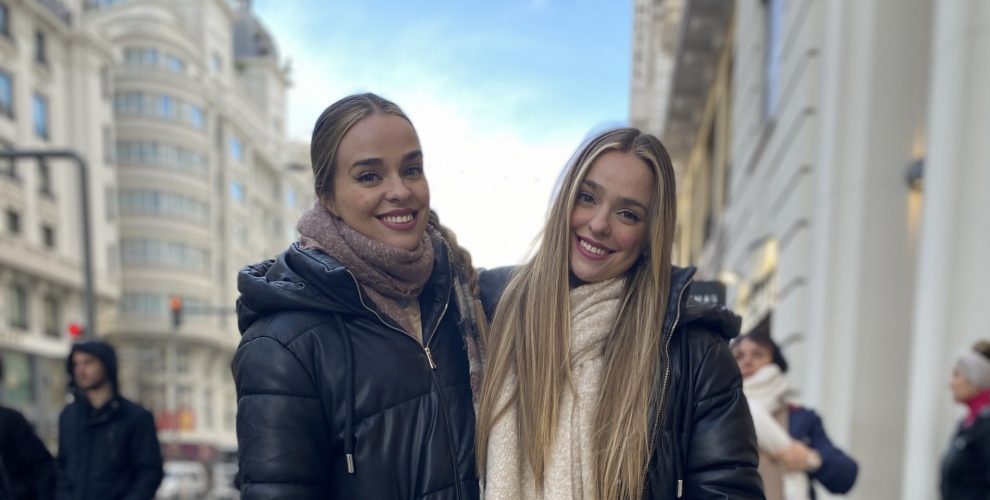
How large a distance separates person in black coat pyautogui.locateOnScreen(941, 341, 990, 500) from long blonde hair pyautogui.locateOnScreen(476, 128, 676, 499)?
2.71 metres

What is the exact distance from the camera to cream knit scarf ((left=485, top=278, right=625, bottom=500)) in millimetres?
1882

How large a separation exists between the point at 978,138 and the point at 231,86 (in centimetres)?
5485

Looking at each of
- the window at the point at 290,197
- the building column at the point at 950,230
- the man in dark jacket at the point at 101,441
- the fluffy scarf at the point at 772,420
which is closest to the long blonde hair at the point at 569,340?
the fluffy scarf at the point at 772,420

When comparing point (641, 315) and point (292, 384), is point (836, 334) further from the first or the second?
point (292, 384)

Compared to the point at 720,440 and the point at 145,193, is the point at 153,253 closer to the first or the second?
the point at 145,193

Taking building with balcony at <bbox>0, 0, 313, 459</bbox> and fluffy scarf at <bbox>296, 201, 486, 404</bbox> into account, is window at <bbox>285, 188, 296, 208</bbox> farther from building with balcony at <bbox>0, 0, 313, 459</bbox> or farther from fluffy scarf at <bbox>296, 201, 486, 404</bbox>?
fluffy scarf at <bbox>296, 201, 486, 404</bbox>

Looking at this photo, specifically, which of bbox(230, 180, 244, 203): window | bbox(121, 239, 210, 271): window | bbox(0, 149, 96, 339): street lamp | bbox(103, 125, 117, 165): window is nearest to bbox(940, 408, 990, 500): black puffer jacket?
bbox(0, 149, 96, 339): street lamp

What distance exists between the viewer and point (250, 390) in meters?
1.72

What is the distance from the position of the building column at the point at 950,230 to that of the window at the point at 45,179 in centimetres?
3228

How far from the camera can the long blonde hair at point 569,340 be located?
1.88 m

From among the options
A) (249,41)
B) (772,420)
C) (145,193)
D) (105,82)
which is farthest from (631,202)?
(249,41)

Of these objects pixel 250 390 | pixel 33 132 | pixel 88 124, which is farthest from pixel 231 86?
pixel 250 390

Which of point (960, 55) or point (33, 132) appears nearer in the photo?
point (960, 55)

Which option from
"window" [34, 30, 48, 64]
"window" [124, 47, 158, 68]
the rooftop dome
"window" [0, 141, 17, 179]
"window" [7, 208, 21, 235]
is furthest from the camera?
the rooftop dome
